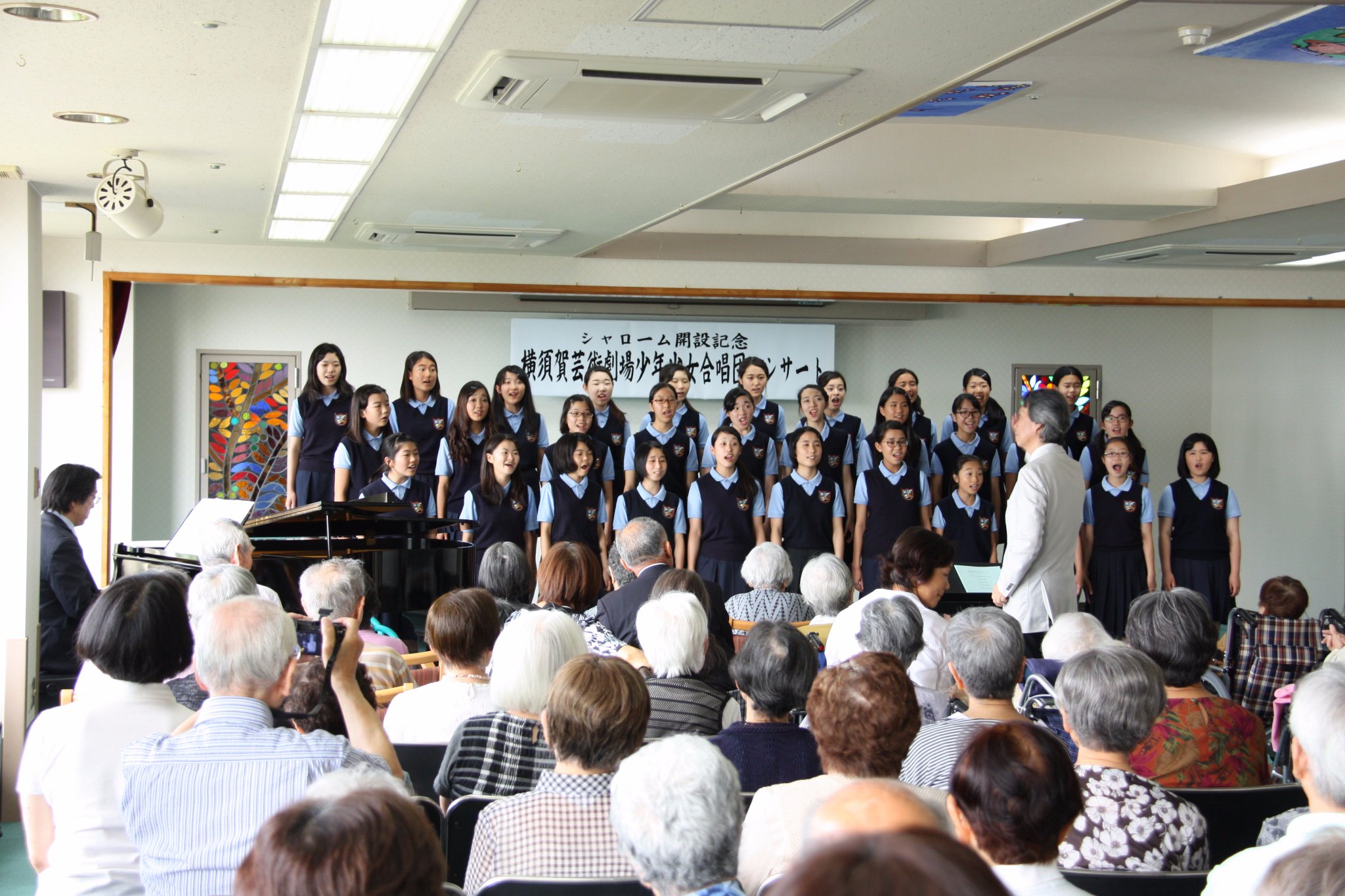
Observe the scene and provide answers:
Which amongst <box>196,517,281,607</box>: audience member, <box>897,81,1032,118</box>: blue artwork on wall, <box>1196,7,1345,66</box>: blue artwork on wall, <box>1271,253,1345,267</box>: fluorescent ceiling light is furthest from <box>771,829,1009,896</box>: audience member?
<box>1271,253,1345,267</box>: fluorescent ceiling light

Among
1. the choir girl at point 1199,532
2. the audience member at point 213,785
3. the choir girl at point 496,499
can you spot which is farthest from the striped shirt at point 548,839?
the choir girl at point 1199,532

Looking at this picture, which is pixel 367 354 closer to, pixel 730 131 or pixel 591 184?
pixel 591 184

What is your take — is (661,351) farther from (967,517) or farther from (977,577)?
(977,577)

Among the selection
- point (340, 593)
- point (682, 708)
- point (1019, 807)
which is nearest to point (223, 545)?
point (340, 593)

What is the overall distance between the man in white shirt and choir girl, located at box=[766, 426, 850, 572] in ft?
17.8

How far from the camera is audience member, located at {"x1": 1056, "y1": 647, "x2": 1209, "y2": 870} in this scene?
227 cm

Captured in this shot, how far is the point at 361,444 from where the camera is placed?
23.7ft

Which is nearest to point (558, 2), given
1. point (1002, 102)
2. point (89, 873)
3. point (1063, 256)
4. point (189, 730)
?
point (189, 730)

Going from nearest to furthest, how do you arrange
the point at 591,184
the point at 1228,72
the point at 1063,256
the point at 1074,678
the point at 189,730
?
the point at 189,730
the point at 1074,678
the point at 591,184
the point at 1228,72
the point at 1063,256

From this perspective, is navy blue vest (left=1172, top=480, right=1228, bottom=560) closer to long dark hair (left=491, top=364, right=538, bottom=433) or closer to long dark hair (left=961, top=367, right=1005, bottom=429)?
long dark hair (left=961, top=367, right=1005, bottom=429)

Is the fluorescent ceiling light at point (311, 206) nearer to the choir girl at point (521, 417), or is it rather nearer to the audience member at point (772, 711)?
the choir girl at point (521, 417)

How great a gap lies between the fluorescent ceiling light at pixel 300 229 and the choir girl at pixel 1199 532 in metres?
5.87

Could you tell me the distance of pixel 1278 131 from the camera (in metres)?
7.39

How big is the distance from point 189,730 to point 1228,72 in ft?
20.7
